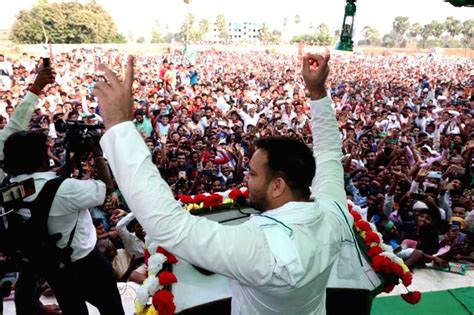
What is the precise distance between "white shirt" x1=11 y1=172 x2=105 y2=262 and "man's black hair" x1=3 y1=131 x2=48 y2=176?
0.13ft

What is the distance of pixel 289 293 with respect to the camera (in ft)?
3.32

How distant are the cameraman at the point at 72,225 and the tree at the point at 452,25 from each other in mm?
65294

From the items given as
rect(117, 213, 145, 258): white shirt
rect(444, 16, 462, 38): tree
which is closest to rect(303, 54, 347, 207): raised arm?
rect(117, 213, 145, 258): white shirt

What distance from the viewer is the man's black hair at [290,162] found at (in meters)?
1.11

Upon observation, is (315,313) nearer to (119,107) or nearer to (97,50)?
(119,107)

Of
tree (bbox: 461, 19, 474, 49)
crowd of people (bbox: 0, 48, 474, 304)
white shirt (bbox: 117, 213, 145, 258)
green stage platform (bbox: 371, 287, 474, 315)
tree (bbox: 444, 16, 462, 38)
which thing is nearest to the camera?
green stage platform (bbox: 371, 287, 474, 315)

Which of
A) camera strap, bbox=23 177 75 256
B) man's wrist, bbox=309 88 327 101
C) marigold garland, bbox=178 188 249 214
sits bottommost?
marigold garland, bbox=178 188 249 214

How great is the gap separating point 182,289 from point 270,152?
126cm

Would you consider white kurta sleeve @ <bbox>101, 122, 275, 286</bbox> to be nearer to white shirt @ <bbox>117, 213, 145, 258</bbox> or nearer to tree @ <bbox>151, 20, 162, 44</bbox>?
white shirt @ <bbox>117, 213, 145, 258</bbox>

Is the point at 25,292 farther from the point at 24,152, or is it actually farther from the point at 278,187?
the point at 278,187

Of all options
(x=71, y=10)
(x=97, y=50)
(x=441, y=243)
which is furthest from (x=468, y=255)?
(x=71, y=10)

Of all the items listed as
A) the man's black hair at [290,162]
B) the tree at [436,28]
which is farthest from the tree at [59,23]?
the tree at [436,28]

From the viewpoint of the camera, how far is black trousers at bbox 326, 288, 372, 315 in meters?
2.18

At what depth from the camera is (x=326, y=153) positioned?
149 centimetres
